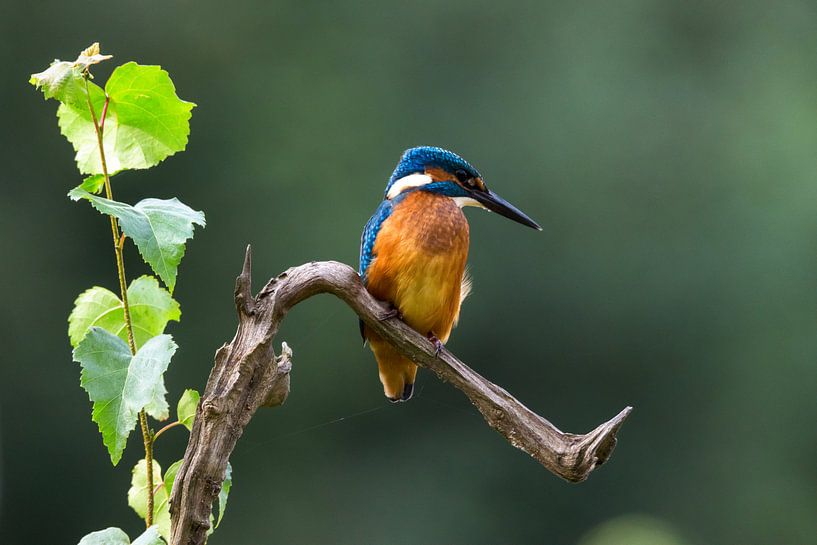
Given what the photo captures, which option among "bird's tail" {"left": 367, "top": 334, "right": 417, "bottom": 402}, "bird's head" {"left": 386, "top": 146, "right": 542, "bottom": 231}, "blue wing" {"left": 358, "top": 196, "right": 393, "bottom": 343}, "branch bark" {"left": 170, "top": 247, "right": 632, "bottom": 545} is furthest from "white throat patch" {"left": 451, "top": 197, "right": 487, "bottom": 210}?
"branch bark" {"left": 170, "top": 247, "right": 632, "bottom": 545}

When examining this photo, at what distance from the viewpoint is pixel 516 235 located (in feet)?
26.0

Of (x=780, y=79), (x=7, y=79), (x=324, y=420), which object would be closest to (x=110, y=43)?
(x=7, y=79)

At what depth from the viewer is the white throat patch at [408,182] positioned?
1959 mm

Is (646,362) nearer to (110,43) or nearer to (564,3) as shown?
(564,3)

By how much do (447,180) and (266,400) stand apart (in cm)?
84

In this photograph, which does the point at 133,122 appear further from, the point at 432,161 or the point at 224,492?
the point at 432,161

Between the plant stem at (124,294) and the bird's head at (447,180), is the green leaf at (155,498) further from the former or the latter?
the bird's head at (447,180)

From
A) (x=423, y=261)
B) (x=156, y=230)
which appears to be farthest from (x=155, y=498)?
(x=423, y=261)

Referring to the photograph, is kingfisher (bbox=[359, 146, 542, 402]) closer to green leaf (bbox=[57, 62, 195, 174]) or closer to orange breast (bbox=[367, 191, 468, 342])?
orange breast (bbox=[367, 191, 468, 342])

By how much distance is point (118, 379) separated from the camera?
1029 mm

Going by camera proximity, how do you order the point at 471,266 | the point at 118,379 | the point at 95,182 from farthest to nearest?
the point at 471,266 → the point at 95,182 → the point at 118,379

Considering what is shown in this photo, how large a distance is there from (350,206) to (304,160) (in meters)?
0.75

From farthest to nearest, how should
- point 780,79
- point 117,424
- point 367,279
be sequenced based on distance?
point 780,79, point 367,279, point 117,424

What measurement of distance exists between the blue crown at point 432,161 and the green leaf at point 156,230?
922 millimetres
